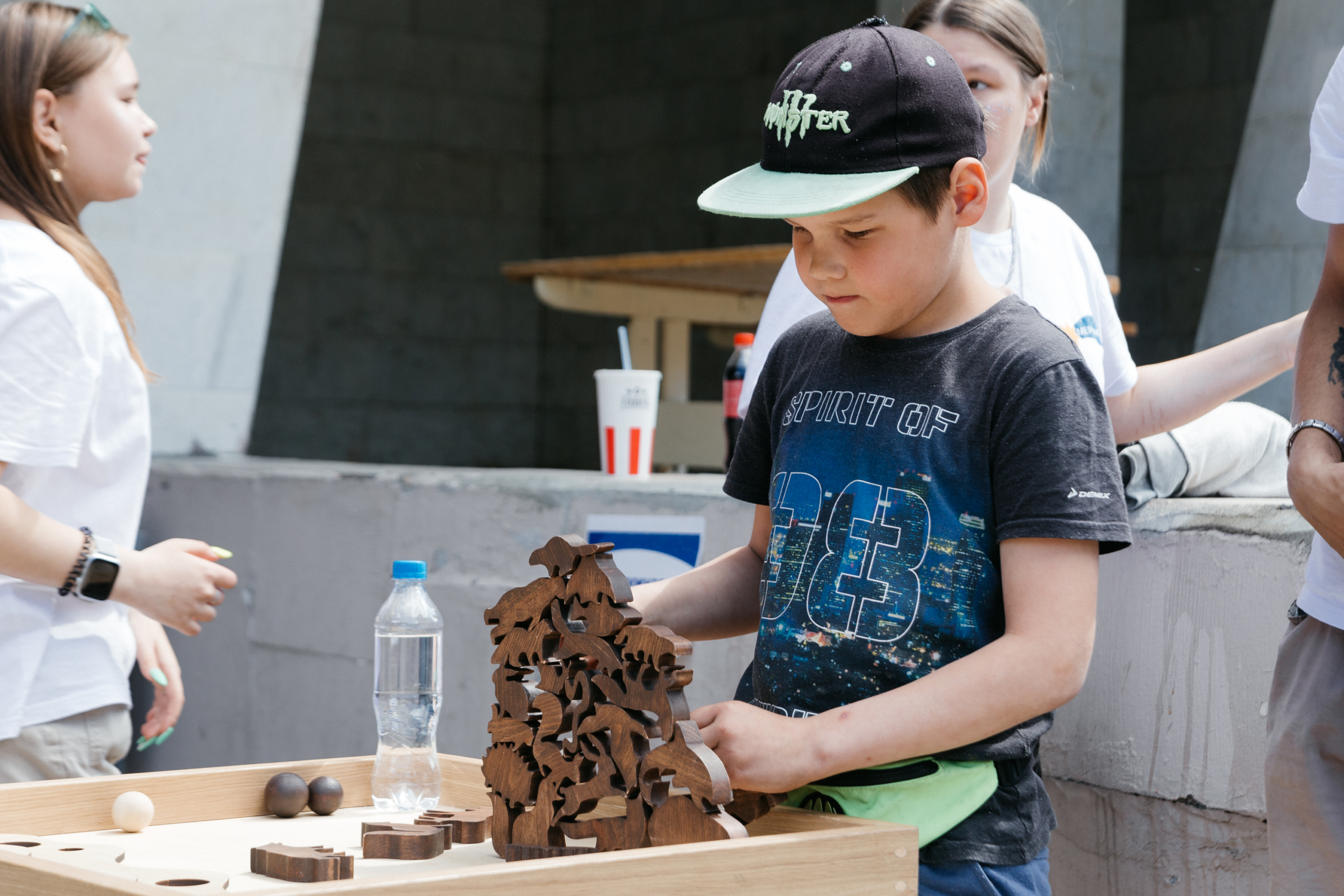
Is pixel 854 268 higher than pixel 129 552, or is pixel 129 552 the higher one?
pixel 854 268

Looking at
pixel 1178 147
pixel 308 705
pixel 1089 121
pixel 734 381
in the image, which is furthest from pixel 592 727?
pixel 1178 147

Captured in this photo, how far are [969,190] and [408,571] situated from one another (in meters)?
0.74

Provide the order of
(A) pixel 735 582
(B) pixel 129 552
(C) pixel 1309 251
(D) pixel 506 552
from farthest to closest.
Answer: (C) pixel 1309 251
(D) pixel 506 552
(B) pixel 129 552
(A) pixel 735 582

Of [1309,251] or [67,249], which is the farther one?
[1309,251]

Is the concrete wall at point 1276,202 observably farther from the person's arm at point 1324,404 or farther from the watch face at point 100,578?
the watch face at point 100,578

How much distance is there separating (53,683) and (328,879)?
3.41ft

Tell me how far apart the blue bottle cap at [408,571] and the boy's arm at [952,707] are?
1.71 ft

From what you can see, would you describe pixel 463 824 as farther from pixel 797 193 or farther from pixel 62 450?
pixel 62 450

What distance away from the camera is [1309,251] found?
6.05 meters

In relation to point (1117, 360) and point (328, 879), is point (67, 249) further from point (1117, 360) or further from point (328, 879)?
point (1117, 360)

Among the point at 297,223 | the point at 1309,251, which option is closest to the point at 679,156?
the point at 297,223

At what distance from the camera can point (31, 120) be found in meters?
2.05

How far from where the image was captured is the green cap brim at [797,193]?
3.71ft

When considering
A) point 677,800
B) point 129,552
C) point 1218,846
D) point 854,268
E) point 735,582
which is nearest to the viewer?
point 677,800
